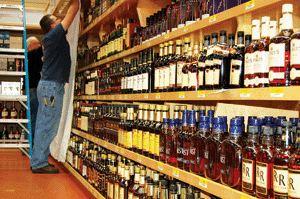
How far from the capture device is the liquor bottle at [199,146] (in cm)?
181

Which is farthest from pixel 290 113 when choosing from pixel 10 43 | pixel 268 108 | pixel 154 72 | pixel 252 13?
pixel 10 43

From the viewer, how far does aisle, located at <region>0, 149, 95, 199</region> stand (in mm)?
3854

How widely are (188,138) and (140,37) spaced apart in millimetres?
1340

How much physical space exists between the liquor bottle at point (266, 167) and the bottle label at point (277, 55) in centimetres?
27

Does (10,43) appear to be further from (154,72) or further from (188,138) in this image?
(188,138)

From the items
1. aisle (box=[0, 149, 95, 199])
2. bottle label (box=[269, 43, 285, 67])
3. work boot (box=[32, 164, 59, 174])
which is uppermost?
bottle label (box=[269, 43, 285, 67])

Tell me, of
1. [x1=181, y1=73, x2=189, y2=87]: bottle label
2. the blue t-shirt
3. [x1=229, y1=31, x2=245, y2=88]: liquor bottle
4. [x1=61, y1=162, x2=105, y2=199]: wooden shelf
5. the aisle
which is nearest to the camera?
[x1=229, y1=31, x2=245, y2=88]: liquor bottle

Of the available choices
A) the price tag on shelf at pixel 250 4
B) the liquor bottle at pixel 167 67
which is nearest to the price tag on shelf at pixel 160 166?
the liquor bottle at pixel 167 67

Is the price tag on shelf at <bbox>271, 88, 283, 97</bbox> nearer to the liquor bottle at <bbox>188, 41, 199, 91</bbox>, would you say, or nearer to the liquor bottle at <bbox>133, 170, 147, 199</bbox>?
the liquor bottle at <bbox>188, 41, 199, 91</bbox>

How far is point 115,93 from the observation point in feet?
11.7

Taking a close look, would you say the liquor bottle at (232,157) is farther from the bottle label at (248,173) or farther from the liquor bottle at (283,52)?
the liquor bottle at (283,52)

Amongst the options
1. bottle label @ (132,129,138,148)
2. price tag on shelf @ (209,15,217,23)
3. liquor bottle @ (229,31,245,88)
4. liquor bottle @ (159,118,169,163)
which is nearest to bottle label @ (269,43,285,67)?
liquor bottle @ (229,31,245,88)

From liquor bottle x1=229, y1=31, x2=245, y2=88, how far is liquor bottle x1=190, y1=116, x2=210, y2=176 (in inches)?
10.8

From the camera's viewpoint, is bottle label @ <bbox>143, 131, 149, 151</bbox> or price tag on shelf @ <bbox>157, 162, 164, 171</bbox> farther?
bottle label @ <bbox>143, 131, 149, 151</bbox>
